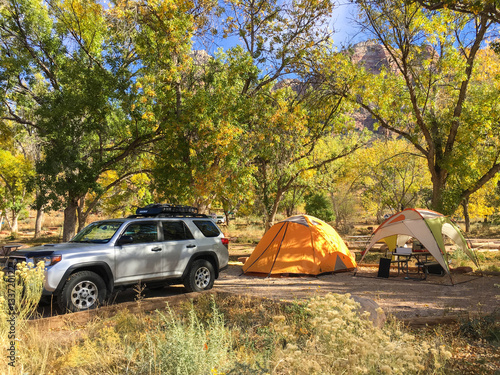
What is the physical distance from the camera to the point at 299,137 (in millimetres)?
16156

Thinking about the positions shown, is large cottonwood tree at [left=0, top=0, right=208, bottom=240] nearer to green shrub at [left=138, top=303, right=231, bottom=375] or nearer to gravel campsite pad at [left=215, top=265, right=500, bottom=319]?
gravel campsite pad at [left=215, top=265, right=500, bottom=319]

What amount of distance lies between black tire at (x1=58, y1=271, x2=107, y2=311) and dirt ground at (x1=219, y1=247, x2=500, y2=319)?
11.2ft

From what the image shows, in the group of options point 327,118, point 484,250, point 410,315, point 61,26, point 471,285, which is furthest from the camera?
point 484,250

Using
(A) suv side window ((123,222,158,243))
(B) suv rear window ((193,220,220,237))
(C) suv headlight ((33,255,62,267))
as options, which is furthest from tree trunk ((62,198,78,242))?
(C) suv headlight ((33,255,62,267))

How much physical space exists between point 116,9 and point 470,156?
14173 millimetres

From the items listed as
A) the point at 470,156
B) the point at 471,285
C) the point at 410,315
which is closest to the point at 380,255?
the point at 470,156

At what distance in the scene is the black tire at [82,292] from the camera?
7.06 metres

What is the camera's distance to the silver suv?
7.19m

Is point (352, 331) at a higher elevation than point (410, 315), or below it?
higher

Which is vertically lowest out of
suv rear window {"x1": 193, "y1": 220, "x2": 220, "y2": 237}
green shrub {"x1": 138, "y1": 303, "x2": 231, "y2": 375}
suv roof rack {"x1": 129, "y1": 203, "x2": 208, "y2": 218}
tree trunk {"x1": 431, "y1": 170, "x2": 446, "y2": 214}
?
green shrub {"x1": 138, "y1": 303, "x2": 231, "y2": 375}

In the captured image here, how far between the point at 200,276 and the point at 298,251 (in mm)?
4289

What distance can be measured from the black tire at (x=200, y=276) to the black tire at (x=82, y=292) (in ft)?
6.72

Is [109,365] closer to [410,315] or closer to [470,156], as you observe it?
[410,315]

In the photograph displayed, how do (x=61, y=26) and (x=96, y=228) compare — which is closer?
(x=96, y=228)
